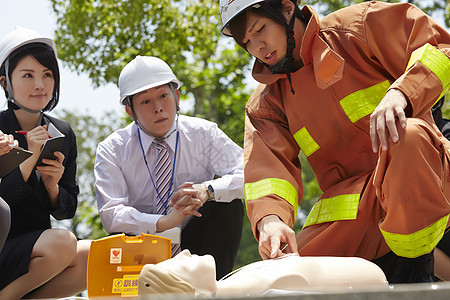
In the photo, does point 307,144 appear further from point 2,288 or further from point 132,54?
point 132,54

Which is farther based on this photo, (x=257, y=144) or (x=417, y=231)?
(x=257, y=144)

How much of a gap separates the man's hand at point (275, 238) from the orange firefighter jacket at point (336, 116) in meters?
0.10

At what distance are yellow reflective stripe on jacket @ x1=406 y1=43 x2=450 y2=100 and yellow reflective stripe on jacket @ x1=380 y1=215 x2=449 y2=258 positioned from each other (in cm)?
63

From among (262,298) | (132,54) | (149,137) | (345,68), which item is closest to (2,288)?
(149,137)

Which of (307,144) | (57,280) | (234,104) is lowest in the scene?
(234,104)

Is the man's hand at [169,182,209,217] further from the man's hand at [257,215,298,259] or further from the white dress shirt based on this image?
the man's hand at [257,215,298,259]

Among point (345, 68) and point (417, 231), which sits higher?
point (345, 68)

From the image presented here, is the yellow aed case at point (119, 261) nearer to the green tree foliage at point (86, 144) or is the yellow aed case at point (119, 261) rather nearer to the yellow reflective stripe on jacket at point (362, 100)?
the yellow reflective stripe on jacket at point (362, 100)

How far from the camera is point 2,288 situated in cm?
343

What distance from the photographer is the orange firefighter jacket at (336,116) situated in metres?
3.00

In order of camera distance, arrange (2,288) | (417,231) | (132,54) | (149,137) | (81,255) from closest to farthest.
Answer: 1. (417,231)
2. (2,288)
3. (81,255)
4. (149,137)
5. (132,54)

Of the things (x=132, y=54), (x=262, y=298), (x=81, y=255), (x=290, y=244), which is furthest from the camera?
(x=132, y=54)

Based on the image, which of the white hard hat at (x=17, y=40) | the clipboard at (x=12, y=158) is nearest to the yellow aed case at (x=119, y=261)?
the clipboard at (x=12, y=158)

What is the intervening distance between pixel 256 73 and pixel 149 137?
1.15m
